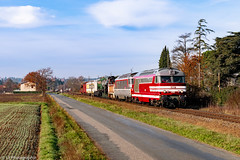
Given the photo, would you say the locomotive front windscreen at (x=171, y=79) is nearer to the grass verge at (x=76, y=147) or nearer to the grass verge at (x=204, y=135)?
the grass verge at (x=204, y=135)

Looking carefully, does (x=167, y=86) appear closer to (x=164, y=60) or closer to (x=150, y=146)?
(x=150, y=146)

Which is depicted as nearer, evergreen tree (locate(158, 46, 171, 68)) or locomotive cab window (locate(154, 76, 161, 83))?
locomotive cab window (locate(154, 76, 161, 83))

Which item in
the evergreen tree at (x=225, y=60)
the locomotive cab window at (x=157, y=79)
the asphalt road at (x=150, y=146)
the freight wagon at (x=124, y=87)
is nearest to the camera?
the asphalt road at (x=150, y=146)

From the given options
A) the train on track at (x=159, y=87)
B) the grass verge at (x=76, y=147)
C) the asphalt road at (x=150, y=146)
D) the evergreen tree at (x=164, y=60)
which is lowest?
the asphalt road at (x=150, y=146)

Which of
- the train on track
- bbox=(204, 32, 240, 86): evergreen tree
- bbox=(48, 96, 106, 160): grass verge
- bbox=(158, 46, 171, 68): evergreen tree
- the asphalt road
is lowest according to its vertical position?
the asphalt road

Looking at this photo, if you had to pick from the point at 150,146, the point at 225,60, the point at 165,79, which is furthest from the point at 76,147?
the point at 225,60

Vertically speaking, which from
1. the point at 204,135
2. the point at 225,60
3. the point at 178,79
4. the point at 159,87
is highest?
the point at 225,60

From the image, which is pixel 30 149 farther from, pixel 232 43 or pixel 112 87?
pixel 112 87

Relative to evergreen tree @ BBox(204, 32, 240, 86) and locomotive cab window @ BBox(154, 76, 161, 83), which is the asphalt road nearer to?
locomotive cab window @ BBox(154, 76, 161, 83)

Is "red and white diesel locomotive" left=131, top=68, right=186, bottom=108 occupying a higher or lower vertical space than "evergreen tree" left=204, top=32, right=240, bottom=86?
lower

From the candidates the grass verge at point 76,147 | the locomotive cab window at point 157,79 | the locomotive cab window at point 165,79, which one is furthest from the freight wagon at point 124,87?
the grass verge at point 76,147

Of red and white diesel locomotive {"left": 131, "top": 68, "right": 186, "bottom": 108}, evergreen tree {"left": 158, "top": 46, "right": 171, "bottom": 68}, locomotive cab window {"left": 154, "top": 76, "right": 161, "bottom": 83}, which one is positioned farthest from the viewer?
evergreen tree {"left": 158, "top": 46, "right": 171, "bottom": 68}

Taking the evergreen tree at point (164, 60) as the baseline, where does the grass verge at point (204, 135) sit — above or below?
below

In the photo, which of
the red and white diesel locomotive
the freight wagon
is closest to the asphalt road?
the red and white diesel locomotive
